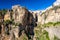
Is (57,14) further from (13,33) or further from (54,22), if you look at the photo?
(13,33)

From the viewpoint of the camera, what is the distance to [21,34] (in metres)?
85.3

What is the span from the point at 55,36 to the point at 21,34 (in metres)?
44.8

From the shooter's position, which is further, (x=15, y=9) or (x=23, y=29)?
(x=15, y=9)

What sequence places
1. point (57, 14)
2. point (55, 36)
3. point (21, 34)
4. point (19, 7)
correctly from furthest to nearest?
1. point (19, 7)
2. point (21, 34)
3. point (57, 14)
4. point (55, 36)

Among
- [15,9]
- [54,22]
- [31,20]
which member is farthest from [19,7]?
[54,22]

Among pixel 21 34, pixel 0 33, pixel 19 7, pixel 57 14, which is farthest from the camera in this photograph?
pixel 19 7

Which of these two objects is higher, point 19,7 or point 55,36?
point 19,7

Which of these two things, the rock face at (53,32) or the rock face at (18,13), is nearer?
the rock face at (53,32)

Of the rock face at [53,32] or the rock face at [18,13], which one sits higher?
the rock face at [18,13]

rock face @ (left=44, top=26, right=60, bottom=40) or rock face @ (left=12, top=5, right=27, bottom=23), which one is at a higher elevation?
rock face @ (left=12, top=5, right=27, bottom=23)

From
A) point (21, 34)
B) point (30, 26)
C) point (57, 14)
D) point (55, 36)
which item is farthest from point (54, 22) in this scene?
point (30, 26)

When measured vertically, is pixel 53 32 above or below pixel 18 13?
below

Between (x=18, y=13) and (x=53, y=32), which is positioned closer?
(x=53, y=32)

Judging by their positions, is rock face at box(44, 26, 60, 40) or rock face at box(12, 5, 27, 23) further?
rock face at box(12, 5, 27, 23)
